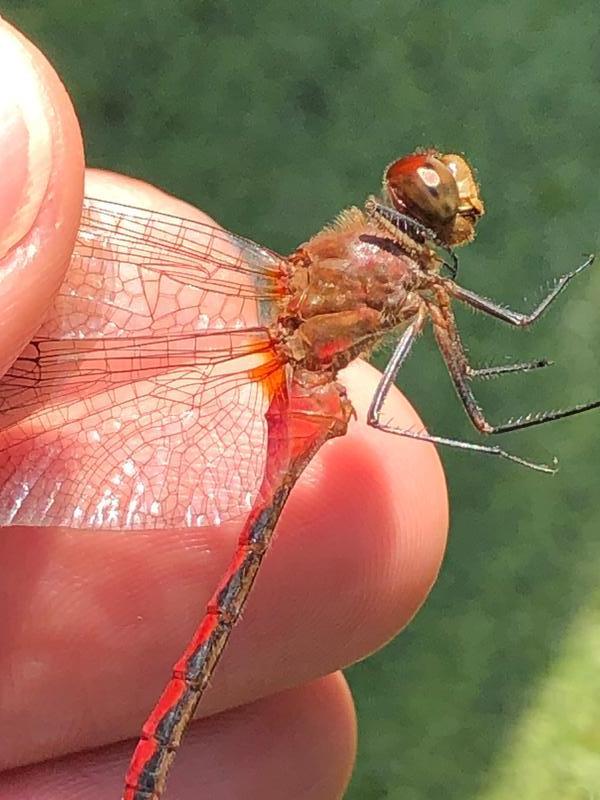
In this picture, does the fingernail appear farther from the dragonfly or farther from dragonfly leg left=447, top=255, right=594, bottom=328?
dragonfly leg left=447, top=255, right=594, bottom=328

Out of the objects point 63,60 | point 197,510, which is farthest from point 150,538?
point 63,60

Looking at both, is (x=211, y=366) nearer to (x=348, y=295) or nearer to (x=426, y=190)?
(x=348, y=295)

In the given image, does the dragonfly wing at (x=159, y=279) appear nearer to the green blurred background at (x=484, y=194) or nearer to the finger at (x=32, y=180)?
the finger at (x=32, y=180)

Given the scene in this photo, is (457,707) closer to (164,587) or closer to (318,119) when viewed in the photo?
(164,587)

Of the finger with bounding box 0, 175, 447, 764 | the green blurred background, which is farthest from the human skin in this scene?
the green blurred background

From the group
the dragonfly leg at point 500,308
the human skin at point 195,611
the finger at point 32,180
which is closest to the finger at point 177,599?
the human skin at point 195,611

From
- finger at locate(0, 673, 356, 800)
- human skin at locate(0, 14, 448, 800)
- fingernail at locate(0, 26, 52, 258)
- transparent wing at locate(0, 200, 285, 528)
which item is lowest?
finger at locate(0, 673, 356, 800)

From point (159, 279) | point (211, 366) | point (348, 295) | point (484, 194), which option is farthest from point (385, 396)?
point (484, 194)
